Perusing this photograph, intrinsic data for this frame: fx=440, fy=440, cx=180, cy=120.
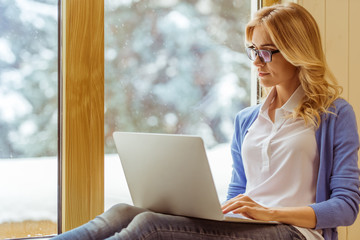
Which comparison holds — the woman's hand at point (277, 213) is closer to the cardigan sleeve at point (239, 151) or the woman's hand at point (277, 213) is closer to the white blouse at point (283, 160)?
the white blouse at point (283, 160)

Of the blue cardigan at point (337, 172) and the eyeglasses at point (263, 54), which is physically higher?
the eyeglasses at point (263, 54)

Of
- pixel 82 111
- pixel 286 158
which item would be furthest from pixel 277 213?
pixel 82 111

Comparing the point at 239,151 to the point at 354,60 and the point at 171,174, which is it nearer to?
the point at 171,174

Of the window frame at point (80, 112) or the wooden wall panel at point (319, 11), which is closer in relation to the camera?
the window frame at point (80, 112)

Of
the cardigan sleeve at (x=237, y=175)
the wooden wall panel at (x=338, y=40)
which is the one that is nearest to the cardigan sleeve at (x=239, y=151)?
the cardigan sleeve at (x=237, y=175)

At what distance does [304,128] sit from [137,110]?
674mm

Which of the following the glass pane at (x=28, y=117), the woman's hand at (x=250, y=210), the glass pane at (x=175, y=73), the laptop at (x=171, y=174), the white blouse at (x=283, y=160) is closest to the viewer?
the laptop at (x=171, y=174)

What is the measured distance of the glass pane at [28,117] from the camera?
1.59 metres

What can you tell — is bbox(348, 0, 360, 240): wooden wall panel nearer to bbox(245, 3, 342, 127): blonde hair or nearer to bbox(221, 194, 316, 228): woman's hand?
bbox(245, 3, 342, 127): blonde hair

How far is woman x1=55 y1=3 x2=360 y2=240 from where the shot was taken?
3.92 ft

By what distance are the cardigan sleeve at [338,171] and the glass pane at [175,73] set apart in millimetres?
633

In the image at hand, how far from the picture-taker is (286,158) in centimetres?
140

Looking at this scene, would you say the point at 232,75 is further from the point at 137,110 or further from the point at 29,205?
the point at 29,205

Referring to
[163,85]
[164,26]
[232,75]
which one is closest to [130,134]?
[163,85]
